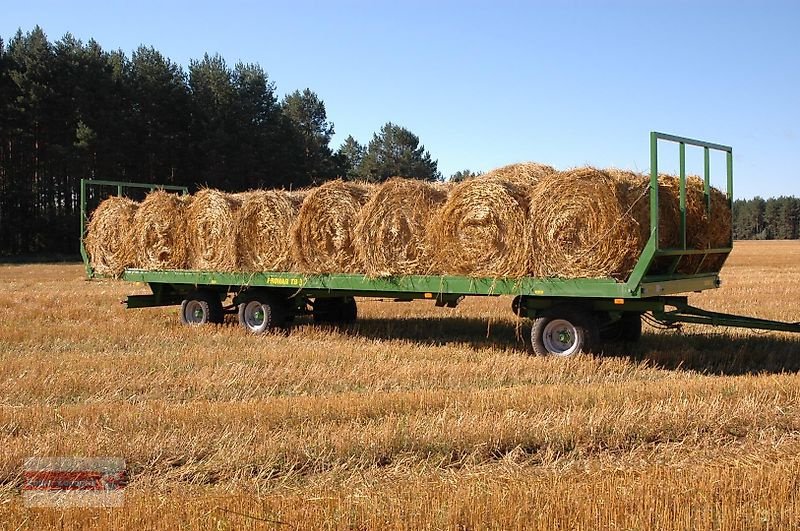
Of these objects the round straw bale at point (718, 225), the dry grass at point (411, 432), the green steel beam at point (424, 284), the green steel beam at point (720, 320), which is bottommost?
the dry grass at point (411, 432)

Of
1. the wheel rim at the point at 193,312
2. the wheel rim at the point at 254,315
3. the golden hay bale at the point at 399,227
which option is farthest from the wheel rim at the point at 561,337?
the wheel rim at the point at 193,312

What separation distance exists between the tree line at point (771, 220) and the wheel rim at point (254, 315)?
124064 mm

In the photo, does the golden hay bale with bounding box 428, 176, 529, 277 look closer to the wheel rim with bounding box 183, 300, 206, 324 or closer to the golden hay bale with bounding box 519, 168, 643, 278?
the golden hay bale with bounding box 519, 168, 643, 278

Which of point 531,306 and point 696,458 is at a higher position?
point 531,306

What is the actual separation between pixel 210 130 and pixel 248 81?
5472 millimetres

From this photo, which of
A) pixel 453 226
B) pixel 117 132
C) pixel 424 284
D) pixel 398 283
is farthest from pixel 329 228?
pixel 117 132

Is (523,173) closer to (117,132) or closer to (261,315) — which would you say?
(261,315)

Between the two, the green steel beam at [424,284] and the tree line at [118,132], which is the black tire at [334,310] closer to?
the green steel beam at [424,284]

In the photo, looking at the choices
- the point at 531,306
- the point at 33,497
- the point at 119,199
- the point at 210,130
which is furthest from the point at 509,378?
the point at 210,130

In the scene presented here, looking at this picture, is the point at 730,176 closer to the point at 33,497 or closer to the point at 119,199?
the point at 33,497

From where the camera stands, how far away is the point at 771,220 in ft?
433

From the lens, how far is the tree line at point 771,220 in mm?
127375

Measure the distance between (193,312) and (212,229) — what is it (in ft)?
6.15

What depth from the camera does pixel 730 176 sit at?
33.0 feet
